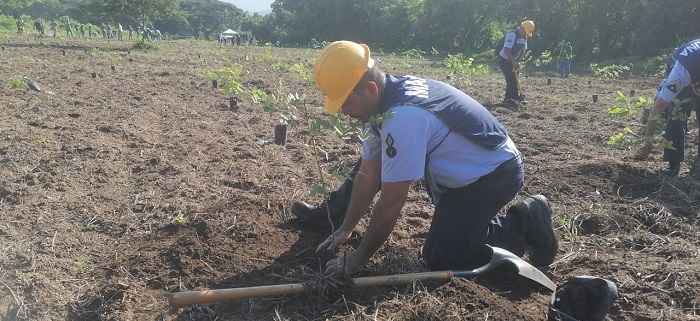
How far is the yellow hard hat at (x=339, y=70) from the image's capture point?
2.35 m

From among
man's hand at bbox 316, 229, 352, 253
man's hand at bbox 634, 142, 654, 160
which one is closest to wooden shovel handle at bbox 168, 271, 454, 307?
man's hand at bbox 316, 229, 352, 253

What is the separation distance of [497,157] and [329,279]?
40.4 inches

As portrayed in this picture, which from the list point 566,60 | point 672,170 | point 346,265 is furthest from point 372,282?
point 566,60

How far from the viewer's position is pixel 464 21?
3597cm

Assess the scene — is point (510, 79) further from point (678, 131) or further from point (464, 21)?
point (464, 21)

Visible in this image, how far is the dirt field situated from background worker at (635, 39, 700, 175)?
28cm

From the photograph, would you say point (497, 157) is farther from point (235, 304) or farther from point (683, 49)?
point (683, 49)

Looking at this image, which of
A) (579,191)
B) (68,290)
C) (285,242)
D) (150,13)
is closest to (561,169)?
(579,191)

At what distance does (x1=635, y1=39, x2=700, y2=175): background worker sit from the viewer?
14.8ft

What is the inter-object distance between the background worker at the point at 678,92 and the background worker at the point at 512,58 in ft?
14.0

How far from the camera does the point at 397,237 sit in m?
3.18

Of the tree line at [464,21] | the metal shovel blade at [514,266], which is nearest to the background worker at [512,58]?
the metal shovel blade at [514,266]

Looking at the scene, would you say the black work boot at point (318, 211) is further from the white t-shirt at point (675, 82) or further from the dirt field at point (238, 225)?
the white t-shirt at point (675, 82)

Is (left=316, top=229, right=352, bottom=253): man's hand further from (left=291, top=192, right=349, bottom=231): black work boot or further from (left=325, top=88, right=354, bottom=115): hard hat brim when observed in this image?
(left=325, top=88, right=354, bottom=115): hard hat brim
